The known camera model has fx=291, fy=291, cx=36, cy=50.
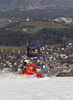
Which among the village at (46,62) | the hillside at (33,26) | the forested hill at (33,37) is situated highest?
the village at (46,62)

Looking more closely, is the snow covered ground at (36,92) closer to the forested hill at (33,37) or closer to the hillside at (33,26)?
the forested hill at (33,37)

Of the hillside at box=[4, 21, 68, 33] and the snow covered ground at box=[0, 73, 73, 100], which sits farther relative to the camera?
the hillside at box=[4, 21, 68, 33]

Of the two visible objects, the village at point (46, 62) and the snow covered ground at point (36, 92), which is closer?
the snow covered ground at point (36, 92)

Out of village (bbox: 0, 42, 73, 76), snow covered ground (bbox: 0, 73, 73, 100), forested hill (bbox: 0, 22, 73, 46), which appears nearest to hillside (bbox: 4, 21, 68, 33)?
forested hill (bbox: 0, 22, 73, 46)

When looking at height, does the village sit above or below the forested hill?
above

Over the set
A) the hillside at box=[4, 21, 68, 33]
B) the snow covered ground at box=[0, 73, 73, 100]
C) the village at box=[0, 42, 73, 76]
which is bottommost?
the hillside at box=[4, 21, 68, 33]

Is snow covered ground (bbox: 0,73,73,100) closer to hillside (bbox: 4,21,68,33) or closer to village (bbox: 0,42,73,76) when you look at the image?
village (bbox: 0,42,73,76)

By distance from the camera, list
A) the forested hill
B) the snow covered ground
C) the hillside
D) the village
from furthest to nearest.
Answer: the hillside → the forested hill → the village → the snow covered ground

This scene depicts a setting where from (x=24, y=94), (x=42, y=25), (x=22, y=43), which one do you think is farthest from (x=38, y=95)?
(x=42, y=25)

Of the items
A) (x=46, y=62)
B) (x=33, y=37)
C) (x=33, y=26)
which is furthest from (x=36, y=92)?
(x=33, y=26)

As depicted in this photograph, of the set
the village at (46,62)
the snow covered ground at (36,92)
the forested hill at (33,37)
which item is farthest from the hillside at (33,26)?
the snow covered ground at (36,92)

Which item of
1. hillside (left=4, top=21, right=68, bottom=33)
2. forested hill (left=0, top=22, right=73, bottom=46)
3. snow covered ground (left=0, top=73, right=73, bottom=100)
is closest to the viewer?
snow covered ground (left=0, top=73, right=73, bottom=100)

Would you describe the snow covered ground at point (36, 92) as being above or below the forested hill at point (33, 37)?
above
